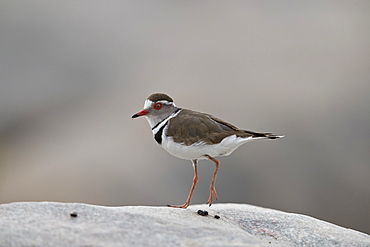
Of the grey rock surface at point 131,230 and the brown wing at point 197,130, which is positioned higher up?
the brown wing at point 197,130

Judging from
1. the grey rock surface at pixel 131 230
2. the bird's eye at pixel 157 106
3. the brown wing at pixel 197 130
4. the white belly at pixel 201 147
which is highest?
the bird's eye at pixel 157 106

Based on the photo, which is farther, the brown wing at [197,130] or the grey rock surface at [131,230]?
the brown wing at [197,130]

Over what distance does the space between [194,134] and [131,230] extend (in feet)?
3.74

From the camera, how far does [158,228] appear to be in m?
2.99

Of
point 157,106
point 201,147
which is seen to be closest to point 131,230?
point 201,147

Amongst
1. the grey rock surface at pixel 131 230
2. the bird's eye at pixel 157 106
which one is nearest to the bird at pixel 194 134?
the bird's eye at pixel 157 106

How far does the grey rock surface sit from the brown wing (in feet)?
1.78

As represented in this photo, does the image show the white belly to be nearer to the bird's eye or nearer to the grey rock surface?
the bird's eye

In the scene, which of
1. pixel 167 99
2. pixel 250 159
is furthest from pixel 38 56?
pixel 167 99

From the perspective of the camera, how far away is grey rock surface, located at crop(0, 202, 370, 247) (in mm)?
2725

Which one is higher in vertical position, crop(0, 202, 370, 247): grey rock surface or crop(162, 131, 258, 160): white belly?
crop(162, 131, 258, 160): white belly

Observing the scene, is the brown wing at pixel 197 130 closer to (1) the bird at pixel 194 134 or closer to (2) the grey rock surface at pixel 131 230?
(1) the bird at pixel 194 134

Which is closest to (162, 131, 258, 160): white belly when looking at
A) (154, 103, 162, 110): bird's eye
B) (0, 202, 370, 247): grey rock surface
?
(154, 103, 162, 110): bird's eye

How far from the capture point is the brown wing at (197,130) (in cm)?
385
